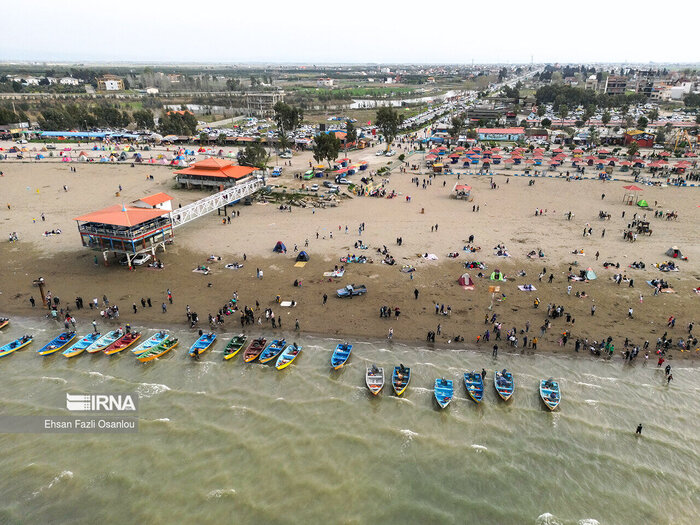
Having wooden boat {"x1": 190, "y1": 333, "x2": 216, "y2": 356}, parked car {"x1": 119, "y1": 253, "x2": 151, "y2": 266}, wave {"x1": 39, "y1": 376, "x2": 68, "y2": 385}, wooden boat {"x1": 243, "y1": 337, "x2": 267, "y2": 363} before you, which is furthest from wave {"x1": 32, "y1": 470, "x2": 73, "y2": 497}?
parked car {"x1": 119, "y1": 253, "x2": 151, "y2": 266}

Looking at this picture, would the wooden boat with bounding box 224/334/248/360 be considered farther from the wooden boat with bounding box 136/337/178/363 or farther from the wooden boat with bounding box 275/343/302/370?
the wooden boat with bounding box 136/337/178/363

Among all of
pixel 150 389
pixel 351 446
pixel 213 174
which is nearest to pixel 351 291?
pixel 351 446

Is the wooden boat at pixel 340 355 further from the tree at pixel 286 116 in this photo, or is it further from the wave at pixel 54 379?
the tree at pixel 286 116

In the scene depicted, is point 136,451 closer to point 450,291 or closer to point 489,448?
point 489,448

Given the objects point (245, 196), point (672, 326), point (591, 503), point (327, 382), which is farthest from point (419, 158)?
point (591, 503)

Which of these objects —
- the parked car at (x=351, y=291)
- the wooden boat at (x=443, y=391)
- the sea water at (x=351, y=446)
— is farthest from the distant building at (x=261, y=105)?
the wooden boat at (x=443, y=391)

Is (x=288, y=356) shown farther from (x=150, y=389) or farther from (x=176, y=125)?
(x=176, y=125)
